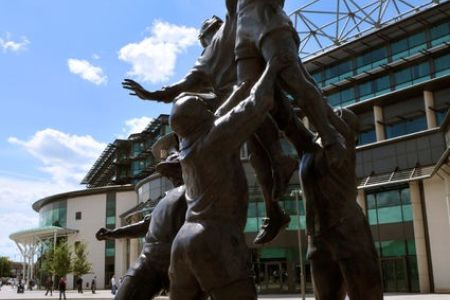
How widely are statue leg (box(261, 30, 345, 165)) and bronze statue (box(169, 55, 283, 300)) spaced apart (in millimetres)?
423

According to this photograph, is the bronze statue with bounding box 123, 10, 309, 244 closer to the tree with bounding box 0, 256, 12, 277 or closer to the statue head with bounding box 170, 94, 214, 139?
the statue head with bounding box 170, 94, 214, 139

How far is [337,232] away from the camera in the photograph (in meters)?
3.95

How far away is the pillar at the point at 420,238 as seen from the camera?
29.0m

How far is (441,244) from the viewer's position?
28688mm

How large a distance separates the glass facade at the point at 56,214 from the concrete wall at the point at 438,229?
4126 centimetres

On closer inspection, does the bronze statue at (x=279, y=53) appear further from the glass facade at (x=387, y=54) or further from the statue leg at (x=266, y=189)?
the glass facade at (x=387, y=54)

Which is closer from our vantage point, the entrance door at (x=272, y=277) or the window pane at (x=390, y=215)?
the window pane at (x=390, y=215)

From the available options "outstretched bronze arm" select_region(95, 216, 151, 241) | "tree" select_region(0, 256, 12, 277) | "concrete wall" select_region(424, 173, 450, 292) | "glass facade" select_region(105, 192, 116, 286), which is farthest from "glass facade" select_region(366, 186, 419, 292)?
"tree" select_region(0, 256, 12, 277)

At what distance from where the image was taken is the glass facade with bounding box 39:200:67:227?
59688 millimetres

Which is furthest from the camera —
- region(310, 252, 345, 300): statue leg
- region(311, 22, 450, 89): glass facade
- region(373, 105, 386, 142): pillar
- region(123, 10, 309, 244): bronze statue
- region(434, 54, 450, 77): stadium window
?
region(311, 22, 450, 89): glass facade

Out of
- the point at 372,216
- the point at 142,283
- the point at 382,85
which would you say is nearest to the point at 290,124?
the point at 142,283

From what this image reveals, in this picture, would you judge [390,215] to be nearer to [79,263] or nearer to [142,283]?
[142,283]

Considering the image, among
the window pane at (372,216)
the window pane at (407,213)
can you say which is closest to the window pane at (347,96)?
the window pane at (372,216)

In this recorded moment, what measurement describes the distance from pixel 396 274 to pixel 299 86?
28928 millimetres
